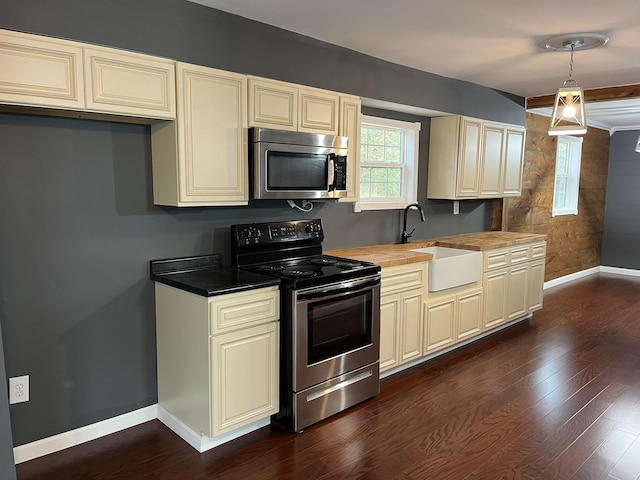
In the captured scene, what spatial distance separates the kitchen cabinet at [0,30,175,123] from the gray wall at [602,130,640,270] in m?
7.57

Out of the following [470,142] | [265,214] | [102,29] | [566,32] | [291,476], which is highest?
[566,32]

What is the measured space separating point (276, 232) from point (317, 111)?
826mm

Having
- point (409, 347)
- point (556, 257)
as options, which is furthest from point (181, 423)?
point (556, 257)

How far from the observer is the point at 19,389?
7.61 feet

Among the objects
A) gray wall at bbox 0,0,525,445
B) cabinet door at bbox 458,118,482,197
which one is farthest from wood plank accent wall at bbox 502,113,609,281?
gray wall at bbox 0,0,525,445

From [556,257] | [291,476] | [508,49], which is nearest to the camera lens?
[291,476]

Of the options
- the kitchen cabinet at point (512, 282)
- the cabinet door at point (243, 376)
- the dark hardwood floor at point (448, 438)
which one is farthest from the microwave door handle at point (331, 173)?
the kitchen cabinet at point (512, 282)

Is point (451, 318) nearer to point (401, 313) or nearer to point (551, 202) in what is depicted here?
point (401, 313)

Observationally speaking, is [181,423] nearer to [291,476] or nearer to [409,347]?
[291,476]

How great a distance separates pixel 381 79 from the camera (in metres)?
3.71

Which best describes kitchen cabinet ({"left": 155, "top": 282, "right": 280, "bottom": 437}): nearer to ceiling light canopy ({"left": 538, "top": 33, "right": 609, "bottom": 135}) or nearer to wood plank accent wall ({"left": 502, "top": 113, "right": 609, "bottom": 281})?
ceiling light canopy ({"left": 538, "top": 33, "right": 609, "bottom": 135})

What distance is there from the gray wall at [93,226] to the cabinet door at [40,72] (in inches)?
8.4

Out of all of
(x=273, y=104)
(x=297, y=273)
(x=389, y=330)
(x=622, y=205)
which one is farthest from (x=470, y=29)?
(x=622, y=205)

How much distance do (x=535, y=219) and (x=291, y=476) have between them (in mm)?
5025
